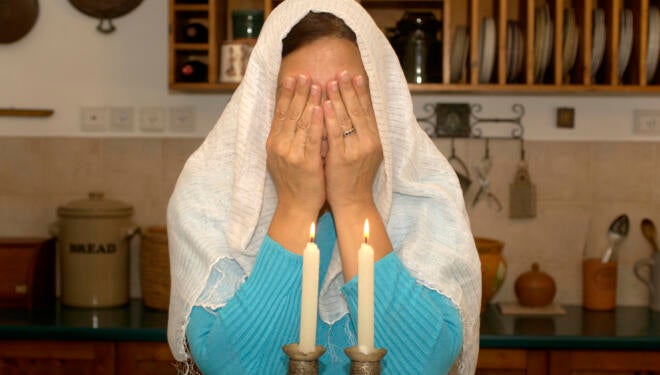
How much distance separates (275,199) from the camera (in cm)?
123

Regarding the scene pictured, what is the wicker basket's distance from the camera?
232 centimetres

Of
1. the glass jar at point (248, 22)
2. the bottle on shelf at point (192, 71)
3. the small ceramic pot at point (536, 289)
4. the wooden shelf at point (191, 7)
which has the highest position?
the wooden shelf at point (191, 7)

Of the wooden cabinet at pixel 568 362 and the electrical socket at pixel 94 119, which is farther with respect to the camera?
the electrical socket at pixel 94 119

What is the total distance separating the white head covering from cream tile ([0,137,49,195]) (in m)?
1.56

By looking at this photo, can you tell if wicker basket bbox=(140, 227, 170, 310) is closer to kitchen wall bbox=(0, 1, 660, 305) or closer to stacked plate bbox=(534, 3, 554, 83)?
kitchen wall bbox=(0, 1, 660, 305)

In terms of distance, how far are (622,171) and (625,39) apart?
0.45 metres

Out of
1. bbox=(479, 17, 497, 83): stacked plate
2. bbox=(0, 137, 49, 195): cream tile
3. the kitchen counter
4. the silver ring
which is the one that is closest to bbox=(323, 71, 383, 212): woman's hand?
the silver ring

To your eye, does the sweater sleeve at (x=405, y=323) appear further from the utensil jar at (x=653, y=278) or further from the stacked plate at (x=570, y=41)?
the utensil jar at (x=653, y=278)

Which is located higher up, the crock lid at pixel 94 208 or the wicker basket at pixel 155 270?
the crock lid at pixel 94 208

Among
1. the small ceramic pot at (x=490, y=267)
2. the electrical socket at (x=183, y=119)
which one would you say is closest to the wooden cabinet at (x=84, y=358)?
the electrical socket at (x=183, y=119)

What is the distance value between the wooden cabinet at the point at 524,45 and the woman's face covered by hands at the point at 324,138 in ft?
3.92

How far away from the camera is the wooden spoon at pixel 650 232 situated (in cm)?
251

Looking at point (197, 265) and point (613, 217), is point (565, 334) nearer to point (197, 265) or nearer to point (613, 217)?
point (613, 217)

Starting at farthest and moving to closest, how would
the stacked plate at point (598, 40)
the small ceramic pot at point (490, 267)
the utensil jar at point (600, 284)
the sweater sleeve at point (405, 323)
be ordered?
the utensil jar at point (600, 284) → the stacked plate at point (598, 40) → the small ceramic pot at point (490, 267) → the sweater sleeve at point (405, 323)
